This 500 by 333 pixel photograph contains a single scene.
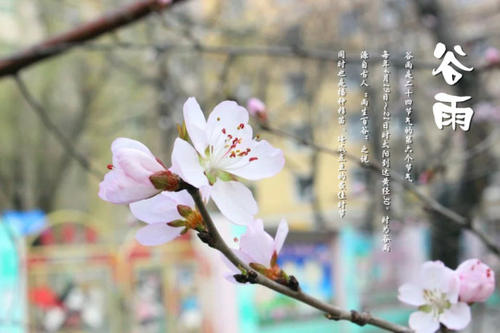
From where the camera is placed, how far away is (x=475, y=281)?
0.43m

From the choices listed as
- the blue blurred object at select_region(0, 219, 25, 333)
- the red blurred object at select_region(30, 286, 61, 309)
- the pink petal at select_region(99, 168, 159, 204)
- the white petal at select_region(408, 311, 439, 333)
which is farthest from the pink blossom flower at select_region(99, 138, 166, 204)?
the red blurred object at select_region(30, 286, 61, 309)

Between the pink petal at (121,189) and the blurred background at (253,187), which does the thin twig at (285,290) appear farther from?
the blurred background at (253,187)

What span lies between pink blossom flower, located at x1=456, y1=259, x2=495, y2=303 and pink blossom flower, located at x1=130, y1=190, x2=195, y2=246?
209mm

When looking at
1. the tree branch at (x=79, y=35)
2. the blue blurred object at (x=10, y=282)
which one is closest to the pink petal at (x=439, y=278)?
the tree branch at (x=79, y=35)

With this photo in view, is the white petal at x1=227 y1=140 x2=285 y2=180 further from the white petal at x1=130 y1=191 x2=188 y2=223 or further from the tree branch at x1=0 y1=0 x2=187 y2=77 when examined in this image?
the tree branch at x1=0 y1=0 x2=187 y2=77

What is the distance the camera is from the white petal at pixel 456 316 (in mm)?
431

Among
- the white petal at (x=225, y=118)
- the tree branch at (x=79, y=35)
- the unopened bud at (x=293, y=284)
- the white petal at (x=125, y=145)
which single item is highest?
the tree branch at (x=79, y=35)

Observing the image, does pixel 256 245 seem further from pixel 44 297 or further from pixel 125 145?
pixel 44 297

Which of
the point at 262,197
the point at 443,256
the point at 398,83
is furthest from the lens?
the point at 262,197

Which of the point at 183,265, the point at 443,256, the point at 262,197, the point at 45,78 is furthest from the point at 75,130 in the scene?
the point at 262,197

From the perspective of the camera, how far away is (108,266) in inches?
119

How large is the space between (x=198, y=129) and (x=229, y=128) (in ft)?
0.09

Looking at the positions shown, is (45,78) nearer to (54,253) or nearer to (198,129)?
(54,253)

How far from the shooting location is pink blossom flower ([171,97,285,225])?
0.34 m
